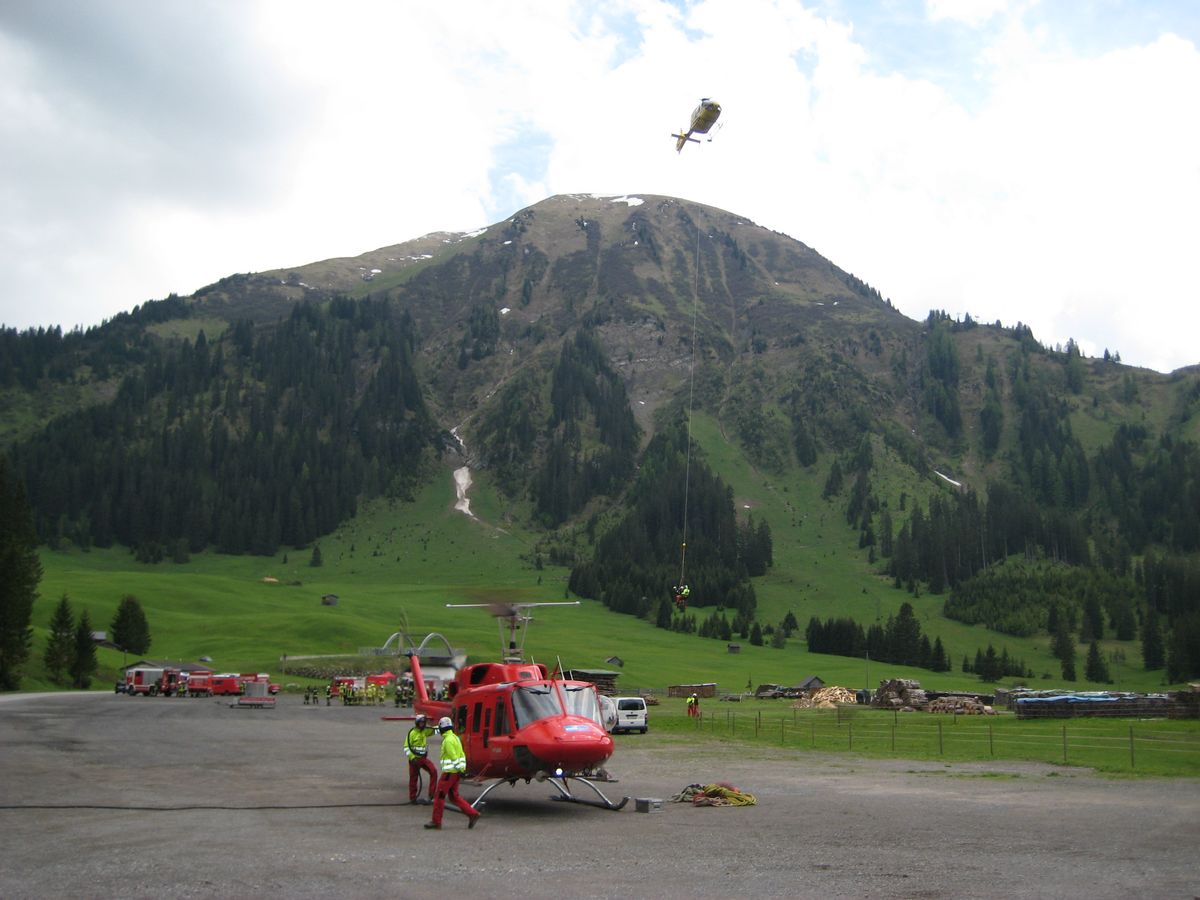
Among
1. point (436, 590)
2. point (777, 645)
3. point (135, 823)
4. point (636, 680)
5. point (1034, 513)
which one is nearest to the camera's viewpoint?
point (135, 823)

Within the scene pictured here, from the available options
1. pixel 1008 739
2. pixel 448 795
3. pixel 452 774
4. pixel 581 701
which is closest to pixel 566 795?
pixel 581 701

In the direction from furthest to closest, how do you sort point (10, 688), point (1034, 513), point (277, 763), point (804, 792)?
1. point (1034, 513)
2. point (10, 688)
3. point (277, 763)
4. point (804, 792)

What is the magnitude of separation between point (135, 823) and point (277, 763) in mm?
12199

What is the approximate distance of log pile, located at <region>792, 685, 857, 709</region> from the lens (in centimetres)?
7631

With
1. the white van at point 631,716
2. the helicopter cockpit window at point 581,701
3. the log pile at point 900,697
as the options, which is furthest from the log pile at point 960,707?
the helicopter cockpit window at point 581,701

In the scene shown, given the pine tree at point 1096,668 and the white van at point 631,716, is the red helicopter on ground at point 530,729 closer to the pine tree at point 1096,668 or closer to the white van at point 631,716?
the white van at point 631,716

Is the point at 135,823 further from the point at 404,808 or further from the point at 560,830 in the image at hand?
the point at 560,830

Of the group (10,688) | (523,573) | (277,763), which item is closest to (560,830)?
(277,763)

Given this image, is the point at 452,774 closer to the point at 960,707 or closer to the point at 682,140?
the point at 682,140

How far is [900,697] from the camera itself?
77438 millimetres

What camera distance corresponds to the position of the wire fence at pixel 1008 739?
31.4 meters

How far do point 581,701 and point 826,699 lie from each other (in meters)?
65.0

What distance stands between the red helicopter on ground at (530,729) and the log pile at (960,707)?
56288 millimetres

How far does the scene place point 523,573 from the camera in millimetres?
194125
